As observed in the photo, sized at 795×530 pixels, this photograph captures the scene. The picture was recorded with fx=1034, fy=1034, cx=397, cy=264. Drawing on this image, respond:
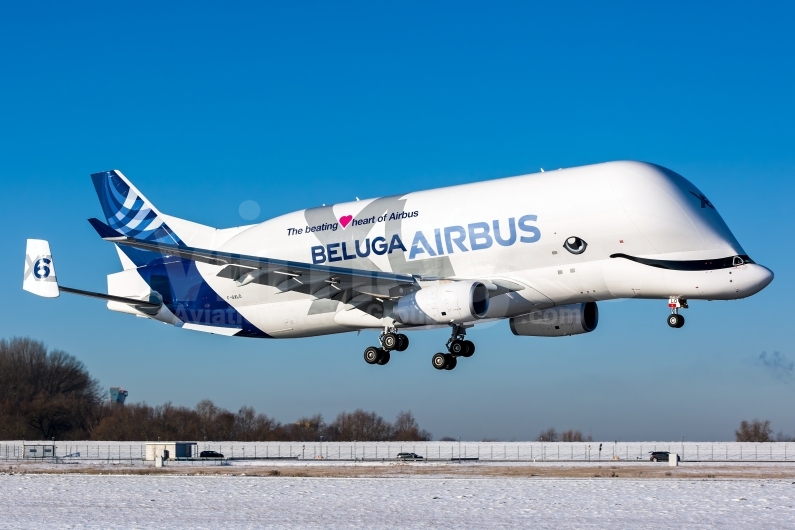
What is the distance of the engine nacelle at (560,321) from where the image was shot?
41688 millimetres

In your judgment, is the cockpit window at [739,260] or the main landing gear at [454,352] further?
the main landing gear at [454,352]

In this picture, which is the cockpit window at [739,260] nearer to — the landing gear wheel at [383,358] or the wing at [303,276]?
the wing at [303,276]

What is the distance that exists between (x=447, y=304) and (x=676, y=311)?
7.96 m

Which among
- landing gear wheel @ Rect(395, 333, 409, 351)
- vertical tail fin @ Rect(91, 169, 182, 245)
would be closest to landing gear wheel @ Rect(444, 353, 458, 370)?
landing gear wheel @ Rect(395, 333, 409, 351)

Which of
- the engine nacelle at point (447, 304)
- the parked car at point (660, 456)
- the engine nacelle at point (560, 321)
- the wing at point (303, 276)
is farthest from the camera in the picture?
the parked car at point (660, 456)

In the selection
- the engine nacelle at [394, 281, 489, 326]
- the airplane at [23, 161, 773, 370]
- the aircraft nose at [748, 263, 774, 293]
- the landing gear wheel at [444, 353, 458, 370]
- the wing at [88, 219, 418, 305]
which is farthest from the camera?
the landing gear wheel at [444, 353, 458, 370]

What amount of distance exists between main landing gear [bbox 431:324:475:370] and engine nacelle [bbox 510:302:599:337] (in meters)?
3.13

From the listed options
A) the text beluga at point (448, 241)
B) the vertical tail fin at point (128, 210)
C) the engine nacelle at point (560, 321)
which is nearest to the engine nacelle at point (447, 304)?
the text beluga at point (448, 241)

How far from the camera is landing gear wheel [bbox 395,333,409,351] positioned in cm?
4072

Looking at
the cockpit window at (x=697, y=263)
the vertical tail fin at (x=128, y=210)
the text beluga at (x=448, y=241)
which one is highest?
the vertical tail fin at (x=128, y=210)

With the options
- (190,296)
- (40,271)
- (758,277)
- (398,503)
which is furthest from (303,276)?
(758,277)

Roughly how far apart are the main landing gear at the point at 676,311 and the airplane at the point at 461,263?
4cm

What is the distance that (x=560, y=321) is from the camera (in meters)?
42.1

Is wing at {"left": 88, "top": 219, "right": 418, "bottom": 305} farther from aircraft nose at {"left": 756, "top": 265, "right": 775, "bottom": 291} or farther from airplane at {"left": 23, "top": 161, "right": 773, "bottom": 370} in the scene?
aircraft nose at {"left": 756, "top": 265, "right": 775, "bottom": 291}
